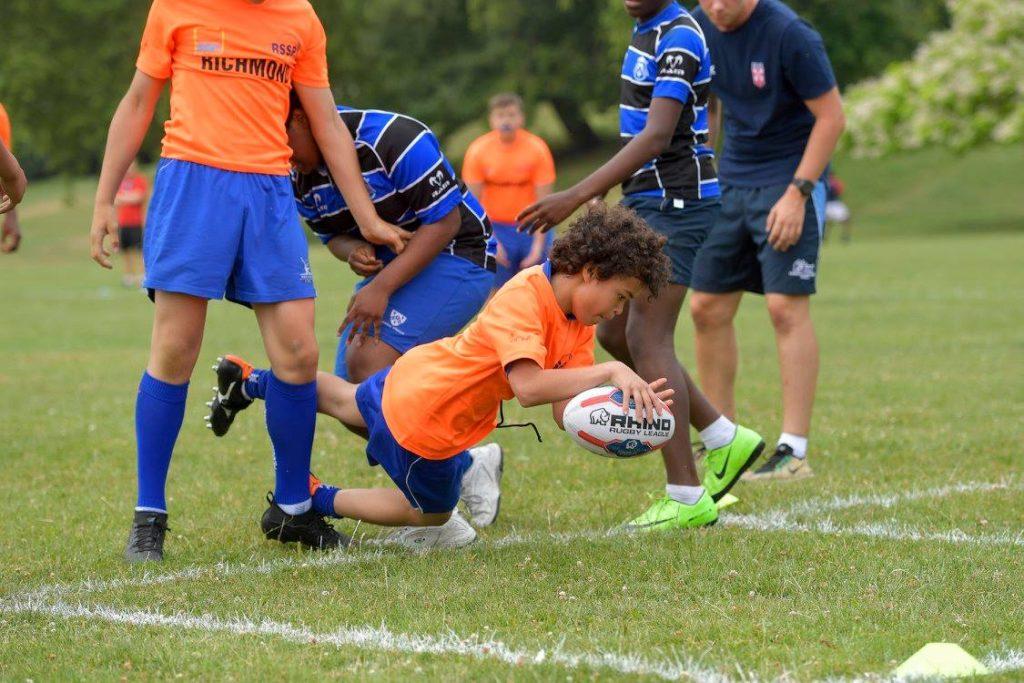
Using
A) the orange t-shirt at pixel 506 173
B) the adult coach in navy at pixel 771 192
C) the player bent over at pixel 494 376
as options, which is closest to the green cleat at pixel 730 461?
the player bent over at pixel 494 376

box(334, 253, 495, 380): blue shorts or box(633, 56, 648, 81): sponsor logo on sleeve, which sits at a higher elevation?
box(633, 56, 648, 81): sponsor logo on sleeve

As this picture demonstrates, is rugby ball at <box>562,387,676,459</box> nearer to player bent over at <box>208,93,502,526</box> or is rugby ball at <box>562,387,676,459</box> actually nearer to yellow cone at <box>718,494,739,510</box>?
player bent over at <box>208,93,502,526</box>

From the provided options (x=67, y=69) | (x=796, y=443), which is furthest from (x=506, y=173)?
(x=67, y=69)

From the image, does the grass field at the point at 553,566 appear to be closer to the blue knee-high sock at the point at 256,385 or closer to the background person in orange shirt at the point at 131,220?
the blue knee-high sock at the point at 256,385

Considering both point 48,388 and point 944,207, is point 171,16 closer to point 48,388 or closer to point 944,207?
point 48,388

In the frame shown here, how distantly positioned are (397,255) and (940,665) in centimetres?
269

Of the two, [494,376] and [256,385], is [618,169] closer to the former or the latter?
[494,376]

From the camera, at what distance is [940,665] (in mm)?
3316

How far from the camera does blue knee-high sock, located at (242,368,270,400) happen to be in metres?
5.51

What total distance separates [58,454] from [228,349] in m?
5.26

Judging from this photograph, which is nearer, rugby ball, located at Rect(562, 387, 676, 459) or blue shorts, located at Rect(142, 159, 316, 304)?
rugby ball, located at Rect(562, 387, 676, 459)

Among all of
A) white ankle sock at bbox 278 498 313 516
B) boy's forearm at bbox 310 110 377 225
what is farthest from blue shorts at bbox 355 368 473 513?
boy's forearm at bbox 310 110 377 225

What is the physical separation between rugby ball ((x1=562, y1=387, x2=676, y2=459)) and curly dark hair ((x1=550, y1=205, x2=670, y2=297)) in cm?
38

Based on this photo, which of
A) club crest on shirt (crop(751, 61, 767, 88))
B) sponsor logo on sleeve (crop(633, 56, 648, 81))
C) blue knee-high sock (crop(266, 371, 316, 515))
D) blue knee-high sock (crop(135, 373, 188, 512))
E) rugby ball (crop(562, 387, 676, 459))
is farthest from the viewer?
club crest on shirt (crop(751, 61, 767, 88))
